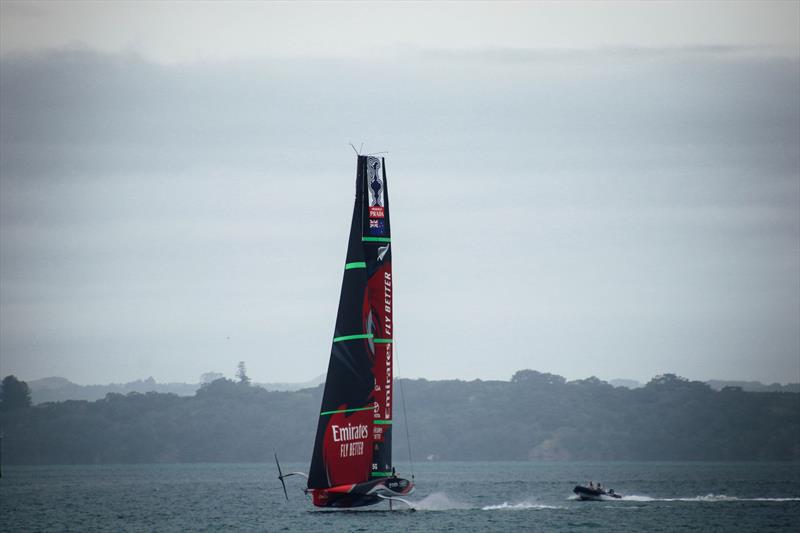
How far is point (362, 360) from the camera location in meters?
63.2

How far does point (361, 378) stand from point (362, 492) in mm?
5410

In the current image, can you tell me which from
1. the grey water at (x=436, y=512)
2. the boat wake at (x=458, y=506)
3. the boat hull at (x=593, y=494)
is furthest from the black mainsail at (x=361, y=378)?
the boat hull at (x=593, y=494)

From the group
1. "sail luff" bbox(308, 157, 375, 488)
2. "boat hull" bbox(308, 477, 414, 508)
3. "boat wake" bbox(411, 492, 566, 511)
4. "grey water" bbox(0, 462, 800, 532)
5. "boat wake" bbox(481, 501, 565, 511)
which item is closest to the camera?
"boat hull" bbox(308, 477, 414, 508)

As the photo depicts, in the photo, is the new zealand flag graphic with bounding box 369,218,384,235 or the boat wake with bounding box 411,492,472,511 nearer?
the new zealand flag graphic with bounding box 369,218,384,235

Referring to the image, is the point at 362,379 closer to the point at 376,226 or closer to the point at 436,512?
the point at 376,226

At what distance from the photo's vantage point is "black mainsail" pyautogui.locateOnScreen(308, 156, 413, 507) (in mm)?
62594

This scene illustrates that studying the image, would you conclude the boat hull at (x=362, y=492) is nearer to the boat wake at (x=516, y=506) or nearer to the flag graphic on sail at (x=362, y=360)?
the flag graphic on sail at (x=362, y=360)

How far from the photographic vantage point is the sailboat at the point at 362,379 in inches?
2464

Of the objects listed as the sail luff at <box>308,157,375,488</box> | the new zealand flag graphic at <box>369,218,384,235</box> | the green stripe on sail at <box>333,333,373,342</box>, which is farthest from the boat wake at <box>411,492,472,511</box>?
the new zealand flag graphic at <box>369,218,384,235</box>

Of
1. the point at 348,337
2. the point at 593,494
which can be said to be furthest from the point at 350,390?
the point at 593,494

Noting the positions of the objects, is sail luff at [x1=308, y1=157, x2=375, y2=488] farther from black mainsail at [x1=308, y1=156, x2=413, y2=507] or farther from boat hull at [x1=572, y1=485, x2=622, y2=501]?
boat hull at [x1=572, y1=485, x2=622, y2=501]

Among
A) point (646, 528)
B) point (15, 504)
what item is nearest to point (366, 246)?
point (646, 528)

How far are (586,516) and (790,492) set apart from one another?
3775cm

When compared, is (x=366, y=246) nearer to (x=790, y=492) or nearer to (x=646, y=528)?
(x=646, y=528)
